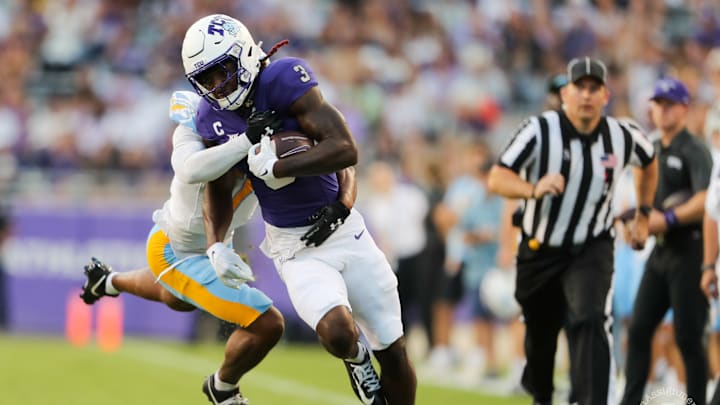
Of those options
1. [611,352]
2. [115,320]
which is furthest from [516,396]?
[115,320]

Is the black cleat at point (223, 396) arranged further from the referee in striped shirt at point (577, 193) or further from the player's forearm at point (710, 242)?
the player's forearm at point (710, 242)

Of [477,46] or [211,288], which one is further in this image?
[477,46]

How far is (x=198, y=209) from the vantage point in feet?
22.9

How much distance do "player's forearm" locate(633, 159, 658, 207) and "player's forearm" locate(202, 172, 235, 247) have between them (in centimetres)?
235

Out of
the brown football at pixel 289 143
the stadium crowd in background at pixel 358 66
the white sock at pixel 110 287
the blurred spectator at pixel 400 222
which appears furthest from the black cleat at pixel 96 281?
the stadium crowd in background at pixel 358 66

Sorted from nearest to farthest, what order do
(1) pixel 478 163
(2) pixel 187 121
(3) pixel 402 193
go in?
(2) pixel 187 121 < (1) pixel 478 163 < (3) pixel 402 193

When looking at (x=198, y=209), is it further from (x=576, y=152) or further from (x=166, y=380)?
(x=166, y=380)

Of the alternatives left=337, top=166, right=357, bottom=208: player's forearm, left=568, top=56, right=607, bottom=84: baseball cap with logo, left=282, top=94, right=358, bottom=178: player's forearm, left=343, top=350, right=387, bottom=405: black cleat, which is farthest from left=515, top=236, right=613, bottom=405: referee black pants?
left=282, top=94, right=358, bottom=178: player's forearm

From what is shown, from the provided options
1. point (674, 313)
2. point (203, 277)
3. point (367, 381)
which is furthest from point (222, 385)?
point (674, 313)

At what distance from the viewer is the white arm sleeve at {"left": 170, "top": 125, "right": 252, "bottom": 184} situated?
20.6 feet

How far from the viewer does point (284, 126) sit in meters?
6.37

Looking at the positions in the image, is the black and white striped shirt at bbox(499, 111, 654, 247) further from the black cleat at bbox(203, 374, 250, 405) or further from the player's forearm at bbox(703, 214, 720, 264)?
the black cleat at bbox(203, 374, 250, 405)

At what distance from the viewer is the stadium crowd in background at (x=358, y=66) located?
52.5 ft

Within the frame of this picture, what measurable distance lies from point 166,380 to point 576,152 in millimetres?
4931
